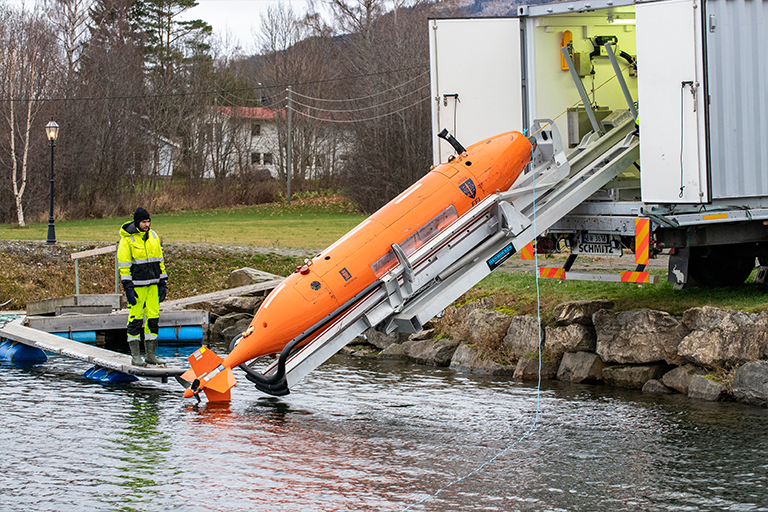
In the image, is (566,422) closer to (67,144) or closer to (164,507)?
(164,507)

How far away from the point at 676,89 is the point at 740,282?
3.87m

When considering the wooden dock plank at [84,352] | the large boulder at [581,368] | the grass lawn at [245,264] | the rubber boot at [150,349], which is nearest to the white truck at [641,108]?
the grass lawn at [245,264]

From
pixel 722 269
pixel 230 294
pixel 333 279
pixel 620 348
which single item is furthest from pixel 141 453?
pixel 230 294

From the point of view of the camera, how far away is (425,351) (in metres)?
14.1

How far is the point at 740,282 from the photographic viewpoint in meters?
13.0

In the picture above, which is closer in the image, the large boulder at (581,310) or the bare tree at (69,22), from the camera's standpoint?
the large boulder at (581,310)

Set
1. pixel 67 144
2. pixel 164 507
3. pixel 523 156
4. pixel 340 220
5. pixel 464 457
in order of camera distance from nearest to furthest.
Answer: pixel 164 507 < pixel 464 457 < pixel 523 156 < pixel 340 220 < pixel 67 144

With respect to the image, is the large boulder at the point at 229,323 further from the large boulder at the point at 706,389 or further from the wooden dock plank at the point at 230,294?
the large boulder at the point at 706,389

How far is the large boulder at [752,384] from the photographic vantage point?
10055 mm

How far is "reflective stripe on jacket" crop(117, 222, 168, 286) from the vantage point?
37.0 feet

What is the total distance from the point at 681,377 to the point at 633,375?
2.17 ft

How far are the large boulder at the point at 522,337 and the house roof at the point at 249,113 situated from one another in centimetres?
4781

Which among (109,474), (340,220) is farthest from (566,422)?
(340,220)

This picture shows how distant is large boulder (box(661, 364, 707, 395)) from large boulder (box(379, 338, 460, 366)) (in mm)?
3532
